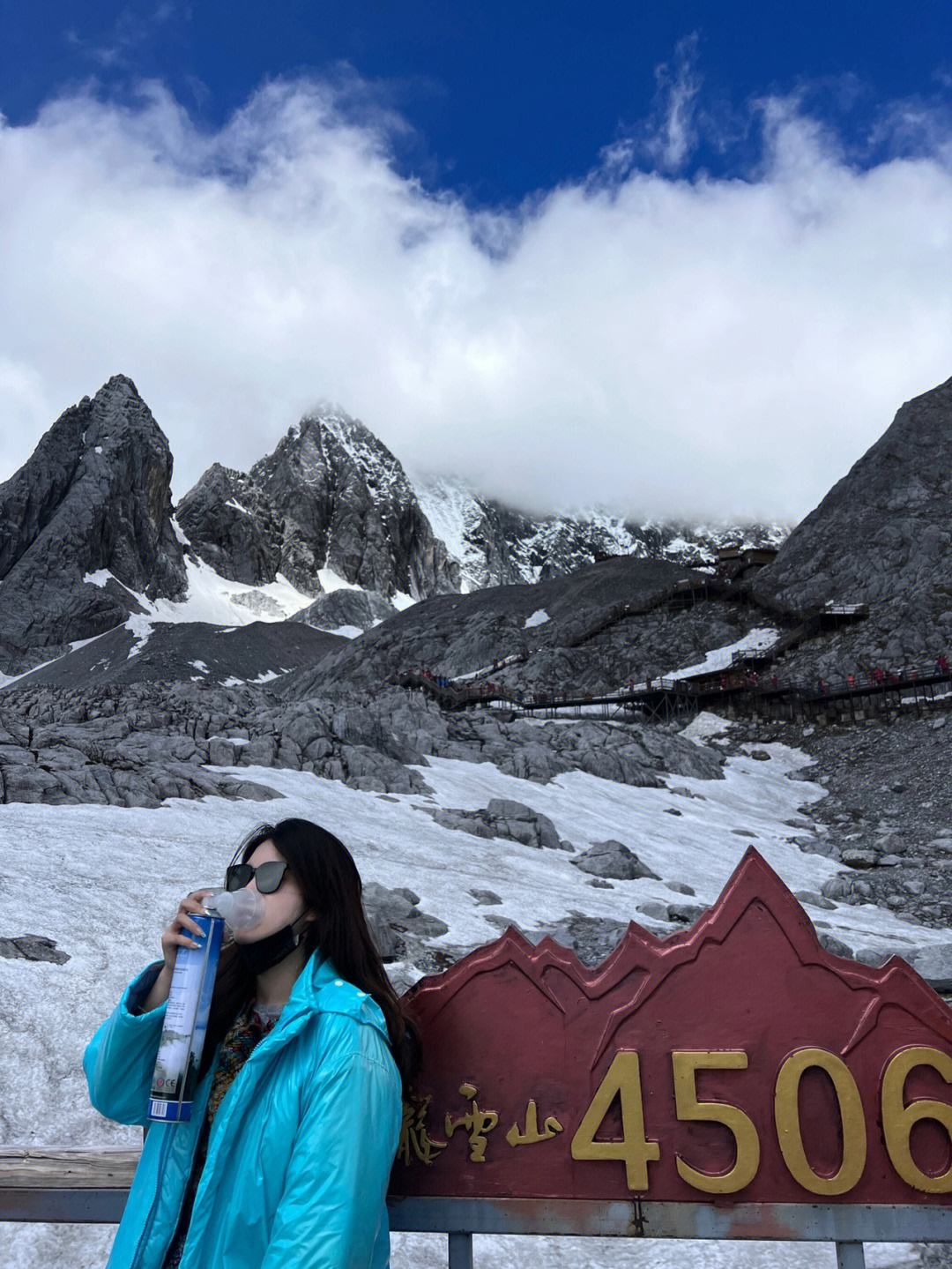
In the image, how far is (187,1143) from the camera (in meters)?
2.48

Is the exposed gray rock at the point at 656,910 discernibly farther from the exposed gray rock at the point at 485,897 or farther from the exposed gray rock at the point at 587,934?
the exposed gray rock at the point at 485,897

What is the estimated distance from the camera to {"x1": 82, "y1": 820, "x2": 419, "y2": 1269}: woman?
7.13 feet

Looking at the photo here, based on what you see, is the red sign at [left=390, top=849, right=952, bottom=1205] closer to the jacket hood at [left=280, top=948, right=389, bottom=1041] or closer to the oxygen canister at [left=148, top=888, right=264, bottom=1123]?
the jacket hood at [left=280, top=948, right=389, bottom=1041]

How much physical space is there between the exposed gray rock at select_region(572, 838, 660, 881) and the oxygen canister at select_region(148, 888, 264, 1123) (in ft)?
46.6

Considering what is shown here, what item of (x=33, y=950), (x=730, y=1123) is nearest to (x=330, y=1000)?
(x=730, y=1123)

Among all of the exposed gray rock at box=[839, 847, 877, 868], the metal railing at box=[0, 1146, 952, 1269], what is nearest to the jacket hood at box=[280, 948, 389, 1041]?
the metal railing at box=[0, 1146, 952, 1269]

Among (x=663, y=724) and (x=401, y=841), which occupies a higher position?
(x=663, y=724)

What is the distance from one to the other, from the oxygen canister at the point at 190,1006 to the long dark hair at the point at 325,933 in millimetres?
126

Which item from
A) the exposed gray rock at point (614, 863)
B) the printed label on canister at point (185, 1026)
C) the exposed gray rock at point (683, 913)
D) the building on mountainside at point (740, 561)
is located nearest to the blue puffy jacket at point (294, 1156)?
the printed label on canister at point (185, 1026)

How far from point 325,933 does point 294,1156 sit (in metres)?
0.61

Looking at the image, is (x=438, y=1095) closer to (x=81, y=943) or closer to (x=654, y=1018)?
(x=654, y=1018)

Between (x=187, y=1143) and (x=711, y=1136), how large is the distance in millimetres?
1761

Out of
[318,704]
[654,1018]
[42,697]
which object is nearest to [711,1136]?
[654,1018]

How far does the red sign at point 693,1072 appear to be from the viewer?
9.34 ft
